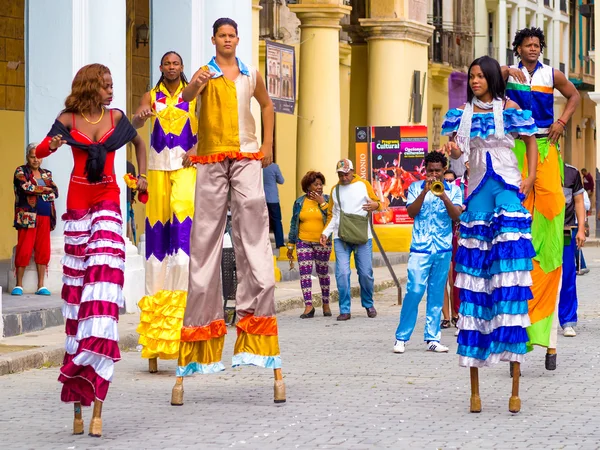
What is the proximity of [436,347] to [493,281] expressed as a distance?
12.1 feet

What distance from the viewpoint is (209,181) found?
9625mm

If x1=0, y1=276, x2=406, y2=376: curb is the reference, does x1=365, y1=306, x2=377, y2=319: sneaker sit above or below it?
below

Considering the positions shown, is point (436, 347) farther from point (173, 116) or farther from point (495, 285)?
point (495, 285)

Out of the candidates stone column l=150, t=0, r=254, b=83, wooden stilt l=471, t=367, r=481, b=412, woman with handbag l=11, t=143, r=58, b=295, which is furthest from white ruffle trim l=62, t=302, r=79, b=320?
stone column l=150, t=0, r=254, b=83

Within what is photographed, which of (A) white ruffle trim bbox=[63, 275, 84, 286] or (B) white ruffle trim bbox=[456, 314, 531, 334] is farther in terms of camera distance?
(B) white ruffle trim bbox=[456, 314, 531, 334]

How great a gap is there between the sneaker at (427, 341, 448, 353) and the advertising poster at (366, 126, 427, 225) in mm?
11814

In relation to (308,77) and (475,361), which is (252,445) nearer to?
(475,361)

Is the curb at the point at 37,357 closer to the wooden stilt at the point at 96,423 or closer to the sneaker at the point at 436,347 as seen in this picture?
the sneaker at the point at 436,347

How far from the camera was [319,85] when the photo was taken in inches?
1076

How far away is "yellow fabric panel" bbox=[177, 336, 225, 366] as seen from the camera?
963cm

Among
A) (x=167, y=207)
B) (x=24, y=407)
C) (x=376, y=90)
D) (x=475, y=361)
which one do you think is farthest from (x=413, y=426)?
(x=376, y=90)

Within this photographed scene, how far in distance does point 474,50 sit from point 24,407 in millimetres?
38860

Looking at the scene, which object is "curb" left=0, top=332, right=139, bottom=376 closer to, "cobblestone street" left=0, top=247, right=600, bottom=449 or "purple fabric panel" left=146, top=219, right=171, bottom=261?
"cobblestone street" left=0, top=247, right=600, bottom=449

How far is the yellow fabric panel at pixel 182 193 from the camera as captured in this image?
1123 cm
